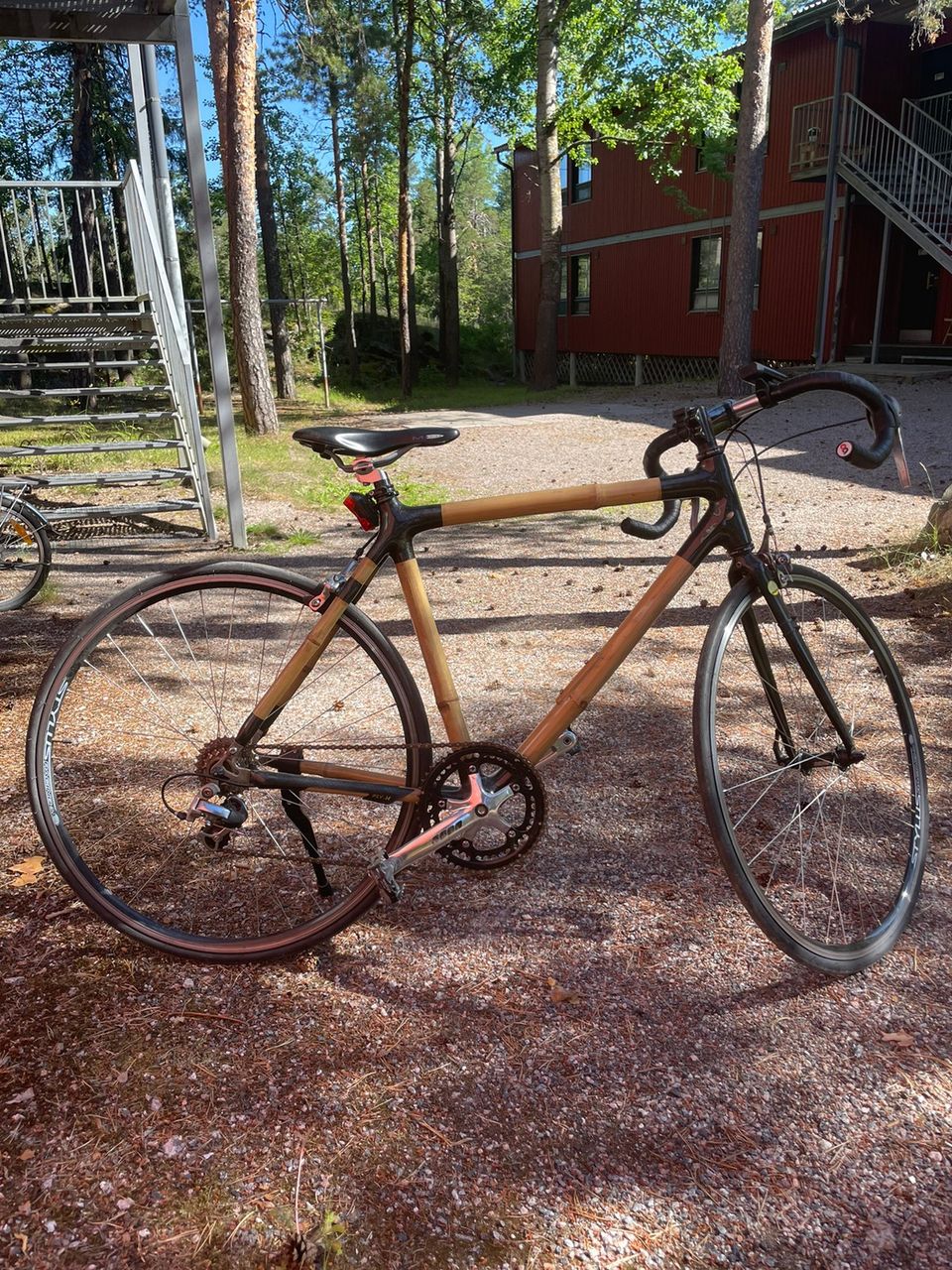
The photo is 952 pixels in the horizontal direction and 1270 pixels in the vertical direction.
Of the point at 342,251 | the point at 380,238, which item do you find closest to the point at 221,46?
the point at 342,251

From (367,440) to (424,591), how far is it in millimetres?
389

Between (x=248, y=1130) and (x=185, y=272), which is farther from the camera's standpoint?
(x=185, y=272)

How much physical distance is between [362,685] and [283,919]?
170 centimetres

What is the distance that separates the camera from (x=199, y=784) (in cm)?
271

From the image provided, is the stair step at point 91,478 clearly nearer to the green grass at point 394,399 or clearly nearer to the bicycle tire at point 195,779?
the bicycle tire at point 195,779

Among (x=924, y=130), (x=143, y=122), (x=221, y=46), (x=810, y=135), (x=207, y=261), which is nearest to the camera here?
(x=207, y=261)

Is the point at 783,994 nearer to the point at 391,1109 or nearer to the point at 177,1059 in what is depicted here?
the point at 391,1109

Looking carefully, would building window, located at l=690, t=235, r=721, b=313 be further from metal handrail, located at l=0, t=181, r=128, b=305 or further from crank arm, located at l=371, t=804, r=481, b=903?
crank arm, located at l=371, t=804, r=481, b=903

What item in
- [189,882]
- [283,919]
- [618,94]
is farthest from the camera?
[618,94]

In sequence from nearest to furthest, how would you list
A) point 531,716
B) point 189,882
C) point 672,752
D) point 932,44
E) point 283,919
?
point 283,919, point 189,882, point 672,752, point 531,716, point 932,44

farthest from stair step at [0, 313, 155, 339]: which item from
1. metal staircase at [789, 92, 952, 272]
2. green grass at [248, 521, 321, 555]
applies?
metal staircase at [789, 92, 952, 272]

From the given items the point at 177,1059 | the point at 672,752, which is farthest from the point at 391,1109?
the point at 672,752

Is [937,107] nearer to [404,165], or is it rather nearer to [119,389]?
[404,165]

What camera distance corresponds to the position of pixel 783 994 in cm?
234
